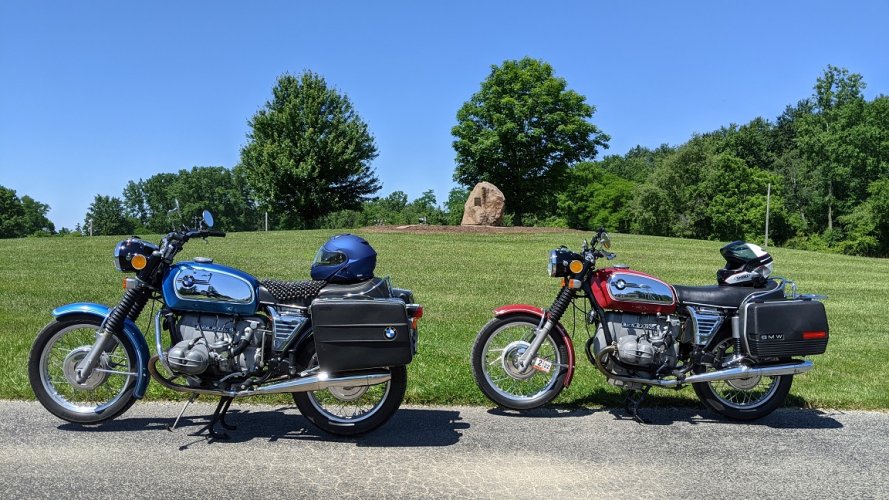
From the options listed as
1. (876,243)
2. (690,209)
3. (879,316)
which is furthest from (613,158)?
(879,316)

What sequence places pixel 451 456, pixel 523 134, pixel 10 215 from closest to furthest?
pixel 451 456, pixel 523 134, pixel 10 215

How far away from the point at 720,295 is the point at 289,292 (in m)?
3.34

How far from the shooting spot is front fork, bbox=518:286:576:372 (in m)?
5.00

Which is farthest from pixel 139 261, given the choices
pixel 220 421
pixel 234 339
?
pixel 220 421

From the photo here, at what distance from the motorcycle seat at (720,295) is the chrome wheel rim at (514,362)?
1.11m

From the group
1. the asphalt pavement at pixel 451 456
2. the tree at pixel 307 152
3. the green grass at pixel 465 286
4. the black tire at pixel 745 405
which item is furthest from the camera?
the tree at pixel 307 152

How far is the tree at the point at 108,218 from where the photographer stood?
94875mm

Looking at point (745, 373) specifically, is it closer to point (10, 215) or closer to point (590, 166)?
point (590, 166)

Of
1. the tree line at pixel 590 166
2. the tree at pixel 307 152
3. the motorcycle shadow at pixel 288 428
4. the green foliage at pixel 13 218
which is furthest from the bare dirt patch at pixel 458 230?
the green foliage at pixel 13 218

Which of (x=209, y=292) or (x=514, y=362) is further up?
(x=209, y=292)

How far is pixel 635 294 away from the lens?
4914 mm

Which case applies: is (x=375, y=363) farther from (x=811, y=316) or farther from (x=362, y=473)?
(x=811, y=316)

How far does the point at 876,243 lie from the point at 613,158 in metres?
52.5

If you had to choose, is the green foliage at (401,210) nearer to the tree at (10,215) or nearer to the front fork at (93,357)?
the tree at (10,215)
